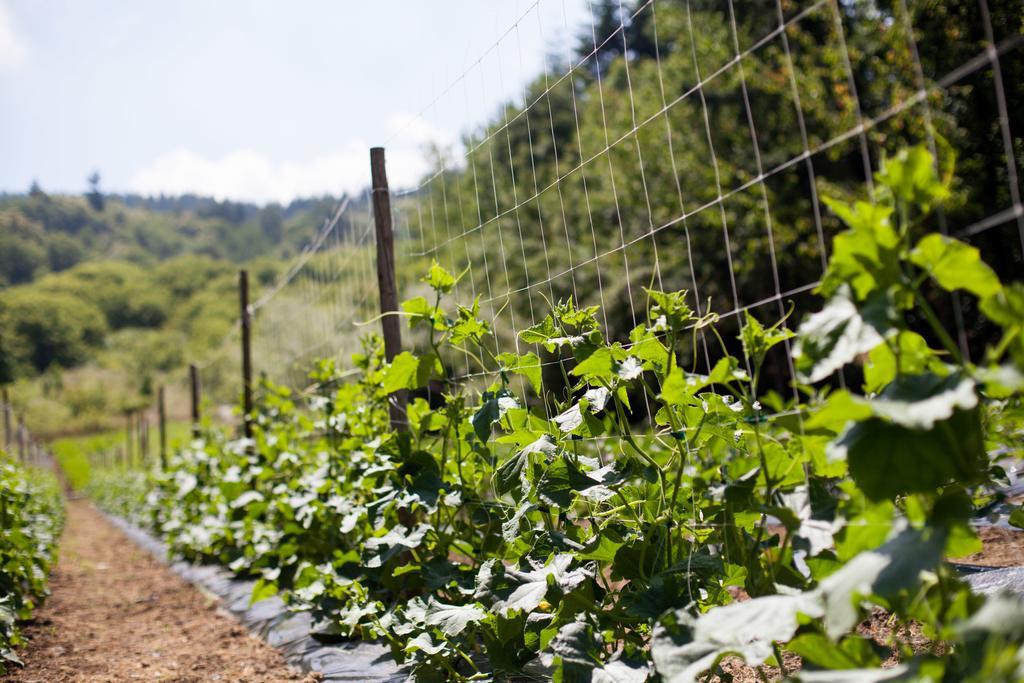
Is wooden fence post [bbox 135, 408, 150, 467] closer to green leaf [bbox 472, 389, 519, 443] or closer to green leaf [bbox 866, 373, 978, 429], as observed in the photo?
green leaf [bbox 472, 389, 519, 443]

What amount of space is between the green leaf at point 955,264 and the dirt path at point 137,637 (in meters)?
2.41

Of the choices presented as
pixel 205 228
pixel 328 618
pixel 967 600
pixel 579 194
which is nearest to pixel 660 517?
pixel 967 600

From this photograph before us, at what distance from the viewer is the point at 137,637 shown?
4121mm

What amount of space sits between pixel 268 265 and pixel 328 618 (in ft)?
211

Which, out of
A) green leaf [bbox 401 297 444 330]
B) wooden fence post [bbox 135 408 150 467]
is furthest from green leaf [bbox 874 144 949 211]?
wooden fence post [bbox 135 408 150 467]

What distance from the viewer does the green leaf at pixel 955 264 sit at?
3.45 feet

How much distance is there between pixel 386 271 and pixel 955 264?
2603mm

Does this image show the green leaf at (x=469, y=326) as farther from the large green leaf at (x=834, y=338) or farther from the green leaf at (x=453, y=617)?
the large green leaf at (x=834, y=338)

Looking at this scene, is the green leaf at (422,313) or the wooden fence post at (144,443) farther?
the wooden fence post at (144,443)

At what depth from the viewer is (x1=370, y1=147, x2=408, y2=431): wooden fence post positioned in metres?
3.22

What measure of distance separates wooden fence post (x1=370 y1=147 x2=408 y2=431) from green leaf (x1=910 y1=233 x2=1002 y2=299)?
2.26 m

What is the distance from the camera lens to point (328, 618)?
124 inches

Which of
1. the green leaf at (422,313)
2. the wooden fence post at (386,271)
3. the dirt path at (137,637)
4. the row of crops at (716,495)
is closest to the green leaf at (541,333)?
the row of crops at (716,495)

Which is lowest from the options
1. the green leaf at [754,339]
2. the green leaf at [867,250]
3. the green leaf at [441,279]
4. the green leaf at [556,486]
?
the green leaf at [556,486]
